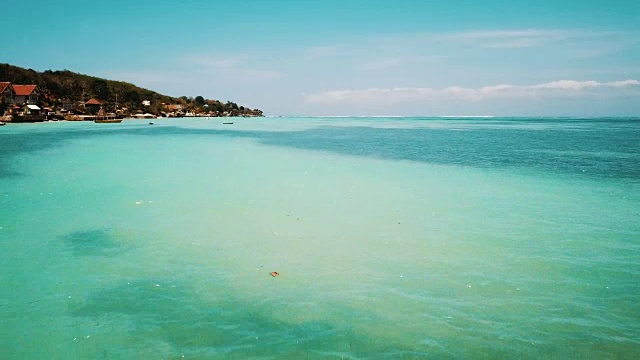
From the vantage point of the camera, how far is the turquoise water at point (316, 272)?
22.9 feet

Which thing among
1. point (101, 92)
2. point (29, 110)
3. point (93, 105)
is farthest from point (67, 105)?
point (101, 92)

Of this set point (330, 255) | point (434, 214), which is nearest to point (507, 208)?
point (434, 214)

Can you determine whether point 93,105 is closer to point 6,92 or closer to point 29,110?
point 6,92

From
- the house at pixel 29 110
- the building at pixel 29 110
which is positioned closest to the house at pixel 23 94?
the house at pixel 29 110

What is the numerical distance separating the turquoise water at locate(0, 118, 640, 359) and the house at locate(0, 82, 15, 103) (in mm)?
108916

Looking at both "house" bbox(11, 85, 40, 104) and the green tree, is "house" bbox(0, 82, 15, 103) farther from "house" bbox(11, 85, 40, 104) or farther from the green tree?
the green tree

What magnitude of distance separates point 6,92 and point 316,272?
129396 mm

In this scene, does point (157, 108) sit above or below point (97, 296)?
above

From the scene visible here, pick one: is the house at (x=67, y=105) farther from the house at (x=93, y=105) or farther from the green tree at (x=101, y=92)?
the green tree at (x=101, y=92)

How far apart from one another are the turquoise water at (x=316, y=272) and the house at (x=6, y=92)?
357ft

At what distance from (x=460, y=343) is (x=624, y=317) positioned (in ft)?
11.3

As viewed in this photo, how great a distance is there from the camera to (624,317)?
7.80m

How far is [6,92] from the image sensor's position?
355ft

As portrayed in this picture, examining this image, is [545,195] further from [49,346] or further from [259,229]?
[49,346]
